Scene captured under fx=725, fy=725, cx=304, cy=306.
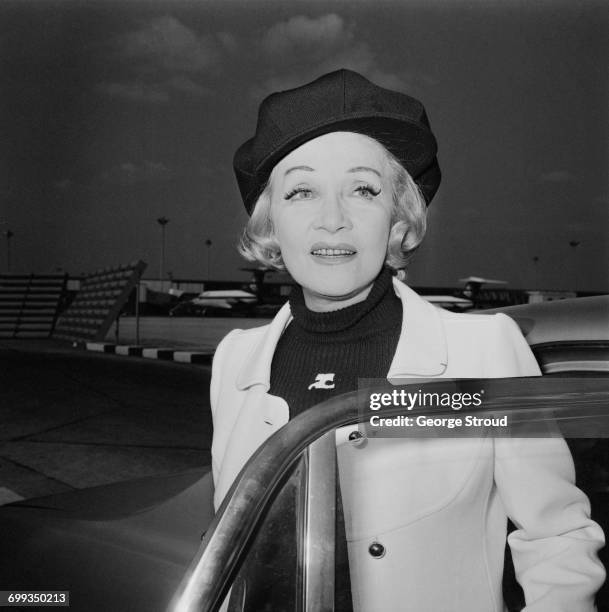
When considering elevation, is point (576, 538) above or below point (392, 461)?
below

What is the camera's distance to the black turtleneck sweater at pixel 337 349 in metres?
1.31

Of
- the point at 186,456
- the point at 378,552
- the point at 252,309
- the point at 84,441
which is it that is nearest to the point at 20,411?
the point at 84,441

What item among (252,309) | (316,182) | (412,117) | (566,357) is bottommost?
(252,309)

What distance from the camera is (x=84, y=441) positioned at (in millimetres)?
4984

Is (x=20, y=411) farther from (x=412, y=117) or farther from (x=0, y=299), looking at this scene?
(x=0, y=299)

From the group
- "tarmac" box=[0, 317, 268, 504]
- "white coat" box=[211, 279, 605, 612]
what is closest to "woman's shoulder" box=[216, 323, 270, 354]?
"white coat" box=[211, 279, 605, 612]

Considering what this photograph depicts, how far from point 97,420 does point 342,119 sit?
4951 millimetres

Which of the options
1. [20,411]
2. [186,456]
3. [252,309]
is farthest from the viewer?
[252,309]

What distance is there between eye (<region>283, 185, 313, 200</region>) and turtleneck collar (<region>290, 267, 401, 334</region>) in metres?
0.21

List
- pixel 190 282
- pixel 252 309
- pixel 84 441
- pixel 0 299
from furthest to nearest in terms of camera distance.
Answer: pixel 190 282 → pixel 252 309 → pixel 0 299 → pixel 84 441

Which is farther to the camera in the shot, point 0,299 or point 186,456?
point 0,299

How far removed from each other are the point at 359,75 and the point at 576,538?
0.90m

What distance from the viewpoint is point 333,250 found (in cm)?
132

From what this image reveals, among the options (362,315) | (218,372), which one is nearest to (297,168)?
(362,315)
